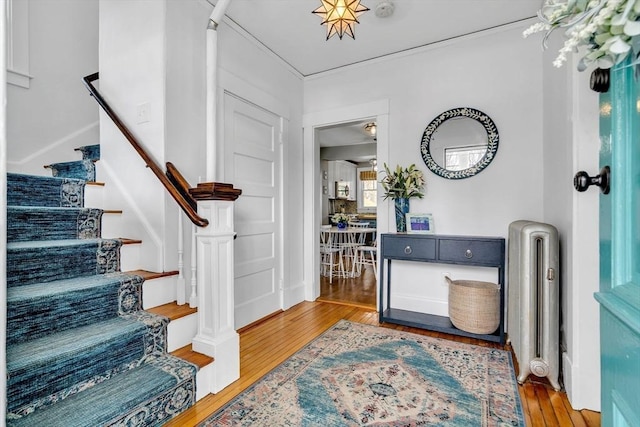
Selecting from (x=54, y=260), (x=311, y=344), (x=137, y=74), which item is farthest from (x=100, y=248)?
(x=311, y=344)

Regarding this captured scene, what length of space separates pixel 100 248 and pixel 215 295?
2.63 feet

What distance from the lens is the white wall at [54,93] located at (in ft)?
8.66

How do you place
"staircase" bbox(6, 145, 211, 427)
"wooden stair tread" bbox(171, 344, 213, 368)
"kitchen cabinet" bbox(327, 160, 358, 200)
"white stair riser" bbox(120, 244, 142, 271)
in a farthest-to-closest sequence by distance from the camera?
"kitchen cabinet" bbox(327, 160, 358, 200), "white stair riser" bbox(120, 244, 142, 271), "wooden stair tread" bbox(171, 344, 213, 368), "staircase" bbox(6, 145, 211, 427)

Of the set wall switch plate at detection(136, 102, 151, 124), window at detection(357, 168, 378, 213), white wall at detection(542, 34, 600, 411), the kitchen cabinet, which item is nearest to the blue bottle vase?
white wall at detection(542, 34, 600, 411)

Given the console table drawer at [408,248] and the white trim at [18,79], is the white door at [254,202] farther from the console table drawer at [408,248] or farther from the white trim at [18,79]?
the white trim at [18,79]

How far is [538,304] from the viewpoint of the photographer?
6.01 ft

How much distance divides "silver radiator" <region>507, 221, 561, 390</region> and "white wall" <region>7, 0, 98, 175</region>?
12.3ft

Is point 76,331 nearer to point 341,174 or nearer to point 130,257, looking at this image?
point 130,257

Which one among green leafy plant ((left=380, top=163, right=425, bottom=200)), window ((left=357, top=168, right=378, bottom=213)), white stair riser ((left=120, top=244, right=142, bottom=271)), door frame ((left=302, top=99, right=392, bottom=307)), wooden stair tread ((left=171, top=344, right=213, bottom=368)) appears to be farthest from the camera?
window ((left=357, top=168, right=378, bottom=213))

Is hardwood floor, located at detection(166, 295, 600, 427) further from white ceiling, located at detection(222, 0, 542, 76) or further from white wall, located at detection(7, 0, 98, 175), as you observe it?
white ceiling, located at detection(222, 0, 542, 76)

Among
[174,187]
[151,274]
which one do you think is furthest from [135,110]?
[151,274]

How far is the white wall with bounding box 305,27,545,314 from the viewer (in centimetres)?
258

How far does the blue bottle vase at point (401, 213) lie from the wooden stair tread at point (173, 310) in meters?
1.88

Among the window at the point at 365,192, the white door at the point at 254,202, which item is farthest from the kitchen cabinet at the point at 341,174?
the white door at the point at 254,202
